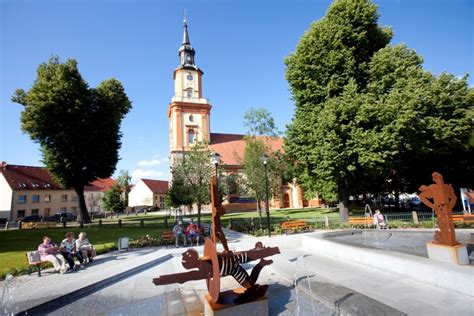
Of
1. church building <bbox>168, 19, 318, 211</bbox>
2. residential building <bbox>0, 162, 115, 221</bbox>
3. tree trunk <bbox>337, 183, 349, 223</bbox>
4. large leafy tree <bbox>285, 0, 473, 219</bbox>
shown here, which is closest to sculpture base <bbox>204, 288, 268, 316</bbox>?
large leafy tree <bbox>285, 0, 473, 219</bbox>

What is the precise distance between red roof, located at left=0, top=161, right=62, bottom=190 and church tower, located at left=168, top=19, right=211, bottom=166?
23.6m

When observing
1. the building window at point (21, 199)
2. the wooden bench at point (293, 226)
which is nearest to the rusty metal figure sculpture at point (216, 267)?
the wooden bench at point (293, 226)

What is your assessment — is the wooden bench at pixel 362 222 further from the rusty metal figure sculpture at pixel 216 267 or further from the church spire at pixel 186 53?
the church spire at pixel 186 53

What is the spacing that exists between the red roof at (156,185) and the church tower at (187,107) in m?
32.2

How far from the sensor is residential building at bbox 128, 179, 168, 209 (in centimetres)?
7494

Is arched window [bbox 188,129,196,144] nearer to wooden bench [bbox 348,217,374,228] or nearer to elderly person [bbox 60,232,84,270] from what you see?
wooden bench [bbox 348,217,374,228]

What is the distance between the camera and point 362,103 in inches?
656

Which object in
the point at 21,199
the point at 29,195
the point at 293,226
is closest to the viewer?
the point at 293,226

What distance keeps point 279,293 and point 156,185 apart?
79.4m

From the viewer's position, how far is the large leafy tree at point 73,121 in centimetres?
→ 2598

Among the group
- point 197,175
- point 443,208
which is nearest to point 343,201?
point 197,175

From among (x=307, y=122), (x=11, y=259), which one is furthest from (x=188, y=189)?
(x=11, y=259)

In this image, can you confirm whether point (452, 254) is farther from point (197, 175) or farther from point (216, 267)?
point (197, 175)

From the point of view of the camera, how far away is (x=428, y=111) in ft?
59.7
